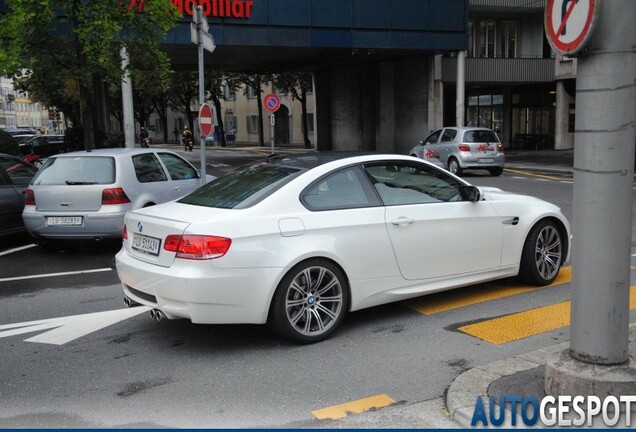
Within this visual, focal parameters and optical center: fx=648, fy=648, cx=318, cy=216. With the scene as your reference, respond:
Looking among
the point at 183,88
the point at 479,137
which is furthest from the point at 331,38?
the point at 183,88

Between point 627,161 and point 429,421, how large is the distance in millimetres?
1900

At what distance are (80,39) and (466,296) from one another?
1077 centimetres

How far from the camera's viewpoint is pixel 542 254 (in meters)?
6.83

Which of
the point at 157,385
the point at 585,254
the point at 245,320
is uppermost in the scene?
the point at 585,254

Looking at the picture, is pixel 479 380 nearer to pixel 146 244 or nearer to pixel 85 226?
pixel 146 244

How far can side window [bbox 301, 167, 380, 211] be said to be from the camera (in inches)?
216

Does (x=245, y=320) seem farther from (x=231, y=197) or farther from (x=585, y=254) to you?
(x=585, y=254)

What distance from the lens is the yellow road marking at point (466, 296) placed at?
6.26 metres

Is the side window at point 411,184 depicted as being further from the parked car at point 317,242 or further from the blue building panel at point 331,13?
the blue building panel at point 331,13

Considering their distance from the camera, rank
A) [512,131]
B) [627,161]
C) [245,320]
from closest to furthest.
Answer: [627,161] → [245,320] → [512,131]

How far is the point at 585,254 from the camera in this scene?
12.4 ft

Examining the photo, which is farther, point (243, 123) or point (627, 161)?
point (243, 123)

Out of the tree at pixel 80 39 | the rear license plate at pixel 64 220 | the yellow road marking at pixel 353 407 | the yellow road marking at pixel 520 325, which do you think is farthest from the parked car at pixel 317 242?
the tree at pixel 80 39

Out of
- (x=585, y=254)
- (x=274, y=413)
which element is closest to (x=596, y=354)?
(x=585, y=254)
